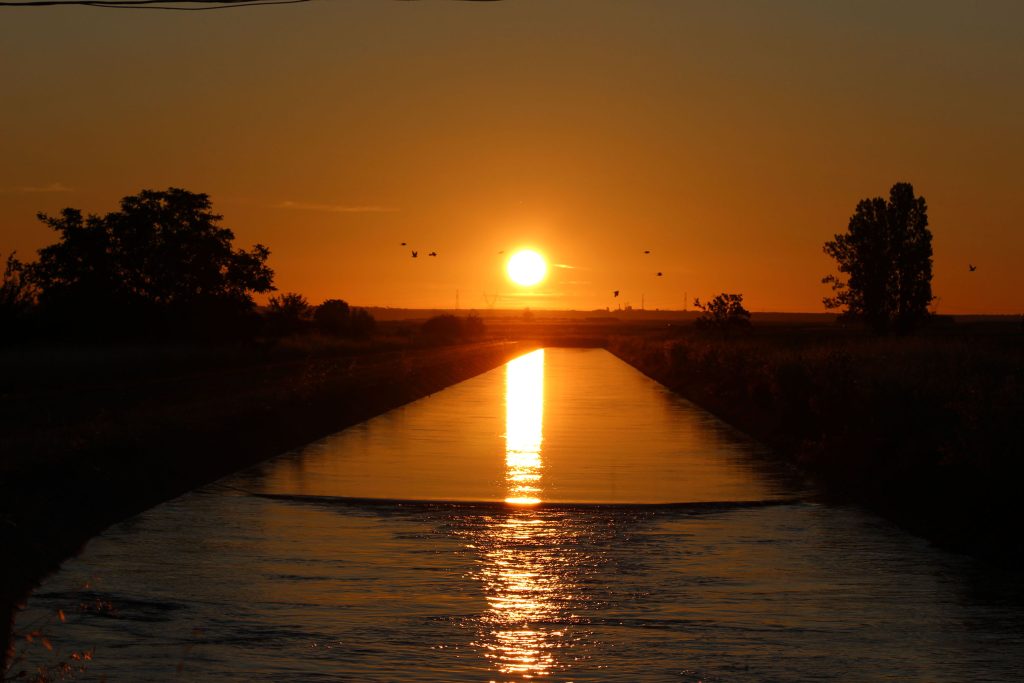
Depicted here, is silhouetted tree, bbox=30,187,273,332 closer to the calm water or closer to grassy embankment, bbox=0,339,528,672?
grassy embankment, bbox=0,339,528,672

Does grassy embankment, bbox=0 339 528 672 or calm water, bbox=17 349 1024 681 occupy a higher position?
grassy embankment, bbox=0 339 528 672

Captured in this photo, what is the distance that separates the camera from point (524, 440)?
25.9m

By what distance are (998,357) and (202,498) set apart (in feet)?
88.5

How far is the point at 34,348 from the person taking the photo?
47.6 m

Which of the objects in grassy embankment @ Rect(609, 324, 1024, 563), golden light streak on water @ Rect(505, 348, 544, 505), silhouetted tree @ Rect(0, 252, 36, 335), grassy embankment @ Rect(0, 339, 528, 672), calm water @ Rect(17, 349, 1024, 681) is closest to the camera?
calm water @ Rect(17, 349, 1024, 681)

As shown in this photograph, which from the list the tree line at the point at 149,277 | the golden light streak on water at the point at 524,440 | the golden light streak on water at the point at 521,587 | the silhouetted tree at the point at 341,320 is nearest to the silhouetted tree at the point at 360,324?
the silhouetted tree at the point at 341,320

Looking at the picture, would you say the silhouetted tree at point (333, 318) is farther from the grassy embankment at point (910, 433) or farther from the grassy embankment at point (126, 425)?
the grassy embankment at point (910, 433)

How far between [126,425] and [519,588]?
12.3 metres

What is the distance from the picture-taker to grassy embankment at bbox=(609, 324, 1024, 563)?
14.2m

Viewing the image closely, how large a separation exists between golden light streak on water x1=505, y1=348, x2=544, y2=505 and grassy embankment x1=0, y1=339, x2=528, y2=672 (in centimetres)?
351

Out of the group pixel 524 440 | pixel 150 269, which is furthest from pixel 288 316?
pixel 524 440

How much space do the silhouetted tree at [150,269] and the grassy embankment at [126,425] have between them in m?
6.94

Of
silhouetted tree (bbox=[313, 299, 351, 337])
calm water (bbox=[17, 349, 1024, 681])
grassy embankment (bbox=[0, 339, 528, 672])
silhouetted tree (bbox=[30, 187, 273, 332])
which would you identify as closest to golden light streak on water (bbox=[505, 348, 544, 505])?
calm water (bbox=[17, 349, 1024, 681])

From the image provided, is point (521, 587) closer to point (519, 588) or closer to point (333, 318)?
point (519, 588)
